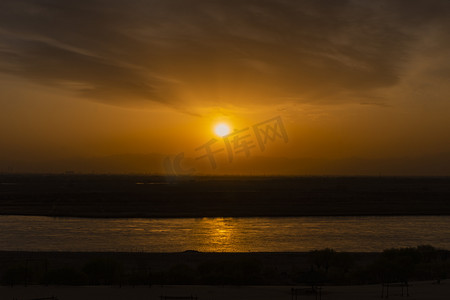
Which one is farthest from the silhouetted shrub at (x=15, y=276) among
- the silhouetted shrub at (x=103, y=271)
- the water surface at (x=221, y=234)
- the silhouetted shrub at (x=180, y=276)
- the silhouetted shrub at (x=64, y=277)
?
the water surface at (x=221, y=234)

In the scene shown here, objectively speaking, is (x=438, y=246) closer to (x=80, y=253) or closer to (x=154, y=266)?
(x=154, y=266)

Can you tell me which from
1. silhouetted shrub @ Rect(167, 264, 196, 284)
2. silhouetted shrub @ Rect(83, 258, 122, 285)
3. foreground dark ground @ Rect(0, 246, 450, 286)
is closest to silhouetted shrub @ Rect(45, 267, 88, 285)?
foreground dark ground @ Rect(0, 246, 450, 286)

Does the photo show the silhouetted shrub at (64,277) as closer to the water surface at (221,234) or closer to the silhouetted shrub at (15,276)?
the silhouetted shrub at (15,276)

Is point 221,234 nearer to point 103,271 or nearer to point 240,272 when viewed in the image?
point 240,272

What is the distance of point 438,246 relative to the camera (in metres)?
37.8

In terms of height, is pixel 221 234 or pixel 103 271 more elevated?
pixel 221 234

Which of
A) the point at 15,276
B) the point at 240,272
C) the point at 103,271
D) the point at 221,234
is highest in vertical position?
the point at 221,234

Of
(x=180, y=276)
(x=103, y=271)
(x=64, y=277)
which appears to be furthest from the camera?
(x=103, y=271)

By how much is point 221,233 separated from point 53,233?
56.1 feet

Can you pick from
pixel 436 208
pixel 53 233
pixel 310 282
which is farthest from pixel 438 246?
pixel 436 208

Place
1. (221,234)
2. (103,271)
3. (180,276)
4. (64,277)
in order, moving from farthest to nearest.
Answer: (221,234) < (103,271) < (180,276) < (64,277)

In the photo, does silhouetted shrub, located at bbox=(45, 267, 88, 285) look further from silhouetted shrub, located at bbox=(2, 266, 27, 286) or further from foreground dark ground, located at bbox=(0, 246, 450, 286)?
silhouetted shrub, located at bbox=(2, 266, 27, 286)

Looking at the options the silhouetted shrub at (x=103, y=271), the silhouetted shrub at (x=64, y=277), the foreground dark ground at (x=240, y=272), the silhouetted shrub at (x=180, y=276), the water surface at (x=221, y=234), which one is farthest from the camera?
the water surface at (x=221, y=234)

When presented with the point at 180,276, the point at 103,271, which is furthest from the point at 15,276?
the point at 180,276
